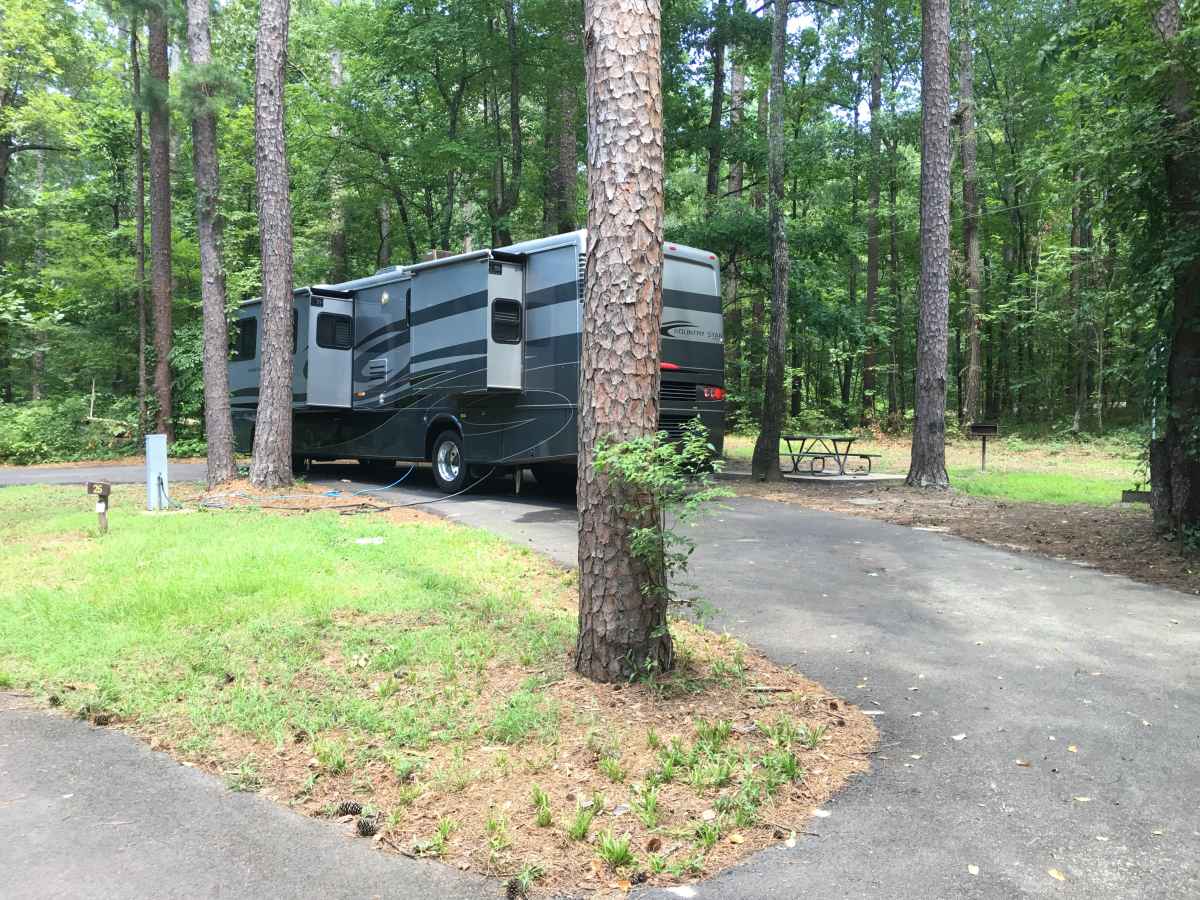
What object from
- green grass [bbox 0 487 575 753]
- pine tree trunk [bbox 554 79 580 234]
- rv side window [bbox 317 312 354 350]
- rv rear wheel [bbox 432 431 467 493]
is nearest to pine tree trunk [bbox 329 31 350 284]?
pine tree trunk [bbox 554 79 580 234]

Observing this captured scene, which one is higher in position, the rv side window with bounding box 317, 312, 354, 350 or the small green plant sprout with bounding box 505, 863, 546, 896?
the rv side window with bounding box 317, 312, 354, 350

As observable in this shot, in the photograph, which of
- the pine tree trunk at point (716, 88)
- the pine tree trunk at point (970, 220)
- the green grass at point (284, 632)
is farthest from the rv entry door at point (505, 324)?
the pine tree trunk at point (970, 220)

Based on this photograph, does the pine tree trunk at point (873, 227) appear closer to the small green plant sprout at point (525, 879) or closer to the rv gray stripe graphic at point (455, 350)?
the rv gray stripe graphic at point (455, 350)

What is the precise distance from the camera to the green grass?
12.0 ft

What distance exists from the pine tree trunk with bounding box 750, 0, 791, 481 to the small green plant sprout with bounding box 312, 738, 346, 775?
34.3 ft

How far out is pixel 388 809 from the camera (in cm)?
293

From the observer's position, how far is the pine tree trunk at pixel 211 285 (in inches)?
428

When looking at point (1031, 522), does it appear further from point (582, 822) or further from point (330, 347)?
point (330, 347)

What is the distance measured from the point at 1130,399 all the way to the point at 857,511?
10.2ft

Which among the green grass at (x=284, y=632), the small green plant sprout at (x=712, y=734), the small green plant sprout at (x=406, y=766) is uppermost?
the green grass at (x=284, y=632)

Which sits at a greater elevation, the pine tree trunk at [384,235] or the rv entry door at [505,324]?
the pine tree trunk at [384,235]

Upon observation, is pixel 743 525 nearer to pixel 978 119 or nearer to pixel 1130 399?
pixel 1130 399

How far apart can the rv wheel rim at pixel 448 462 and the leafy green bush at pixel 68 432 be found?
11.1 meters

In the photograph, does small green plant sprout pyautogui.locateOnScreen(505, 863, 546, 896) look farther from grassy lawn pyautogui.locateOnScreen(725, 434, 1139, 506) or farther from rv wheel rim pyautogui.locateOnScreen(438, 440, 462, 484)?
grassy lawn pyautogui.locateOnScreen(725, 434, 1139, 506)
